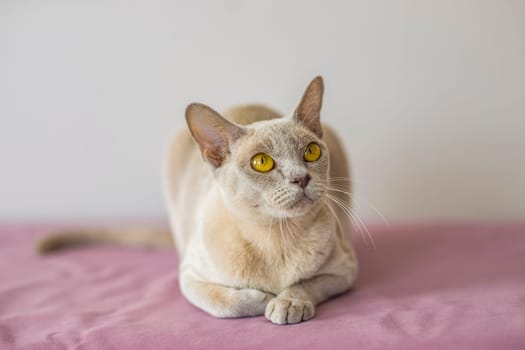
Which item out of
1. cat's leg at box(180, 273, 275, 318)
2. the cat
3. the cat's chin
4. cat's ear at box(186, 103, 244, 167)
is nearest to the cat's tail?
the cat

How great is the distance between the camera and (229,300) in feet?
4.58

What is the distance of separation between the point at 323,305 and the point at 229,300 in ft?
0.82

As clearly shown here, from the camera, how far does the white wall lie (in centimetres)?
207

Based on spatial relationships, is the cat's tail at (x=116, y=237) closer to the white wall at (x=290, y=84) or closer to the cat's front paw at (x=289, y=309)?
the white wall at (x=290, y=84)

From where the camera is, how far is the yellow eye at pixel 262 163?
4.43 feet

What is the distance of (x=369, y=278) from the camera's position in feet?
5.56

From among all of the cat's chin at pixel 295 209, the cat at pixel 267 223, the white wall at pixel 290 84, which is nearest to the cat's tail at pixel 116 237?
the white wall at pixel 290 84

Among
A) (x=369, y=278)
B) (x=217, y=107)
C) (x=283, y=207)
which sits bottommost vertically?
(x=369, y=278)

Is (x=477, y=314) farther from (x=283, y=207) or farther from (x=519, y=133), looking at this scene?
(x=519, y=133)

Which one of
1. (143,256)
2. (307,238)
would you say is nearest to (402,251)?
(307,238)

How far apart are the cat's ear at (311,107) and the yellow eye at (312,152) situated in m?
0.08

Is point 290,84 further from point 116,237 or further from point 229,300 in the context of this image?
point 229,300

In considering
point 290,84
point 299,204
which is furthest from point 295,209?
point 290,84

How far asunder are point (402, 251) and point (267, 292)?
68 cm
